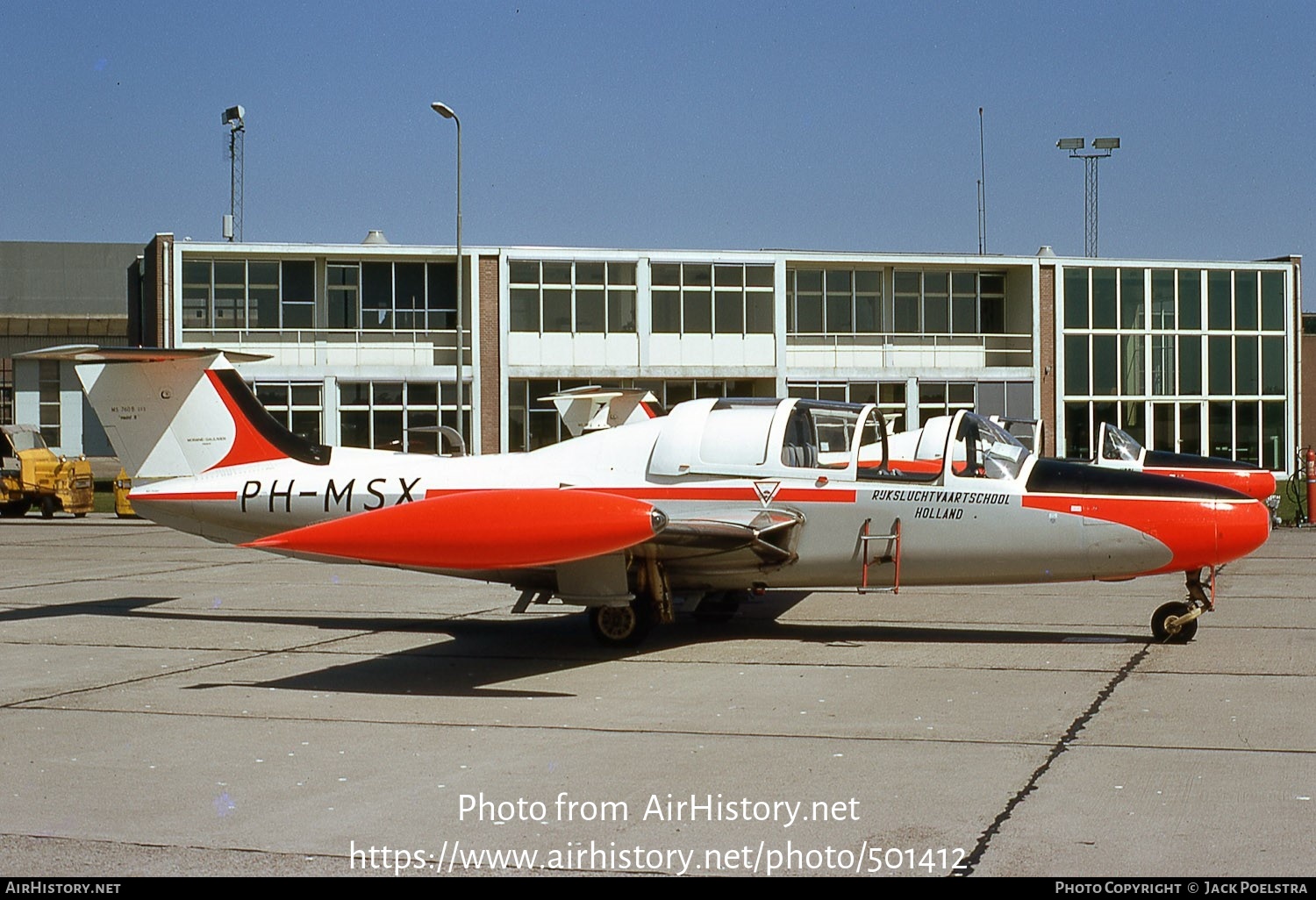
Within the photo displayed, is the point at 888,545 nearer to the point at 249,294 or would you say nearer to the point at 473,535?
the point at 473,535

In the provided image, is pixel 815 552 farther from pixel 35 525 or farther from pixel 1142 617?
pixel 35 525

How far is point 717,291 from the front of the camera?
4562 cm

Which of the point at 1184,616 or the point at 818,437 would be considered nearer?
the point at 1184,616

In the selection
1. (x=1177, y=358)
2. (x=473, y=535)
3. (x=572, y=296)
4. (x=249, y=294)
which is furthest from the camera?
(x=1177, y=358)

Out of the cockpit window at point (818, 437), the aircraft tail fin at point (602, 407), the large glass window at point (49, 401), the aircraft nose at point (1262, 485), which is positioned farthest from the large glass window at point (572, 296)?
the cockpit window at point (818, 437)

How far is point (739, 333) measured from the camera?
1801 inches

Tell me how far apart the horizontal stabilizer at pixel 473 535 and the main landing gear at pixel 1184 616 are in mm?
4669

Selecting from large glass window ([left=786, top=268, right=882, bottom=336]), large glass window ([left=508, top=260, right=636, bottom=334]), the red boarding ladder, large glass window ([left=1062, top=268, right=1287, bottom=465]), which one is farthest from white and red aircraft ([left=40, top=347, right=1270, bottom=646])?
large glass window ([left=1062, top=268, right=1287, bottom=465])

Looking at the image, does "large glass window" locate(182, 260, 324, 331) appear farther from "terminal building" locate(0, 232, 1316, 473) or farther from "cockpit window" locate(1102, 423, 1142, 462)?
"cockpit window" locate(1102, 423, 1142, 462)

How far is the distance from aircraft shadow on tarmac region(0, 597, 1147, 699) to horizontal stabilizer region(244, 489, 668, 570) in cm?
95

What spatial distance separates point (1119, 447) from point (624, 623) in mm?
10702

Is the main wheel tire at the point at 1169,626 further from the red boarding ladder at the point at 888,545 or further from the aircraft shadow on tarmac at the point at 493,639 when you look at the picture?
the red boarding ladder at the point at 888,545

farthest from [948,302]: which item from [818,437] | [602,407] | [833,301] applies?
[818,437]
